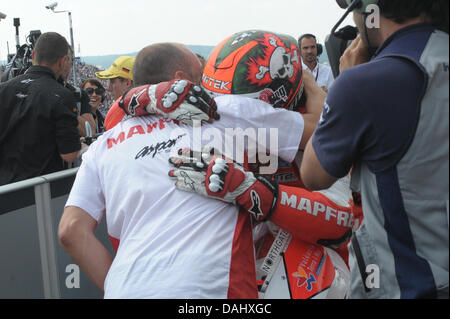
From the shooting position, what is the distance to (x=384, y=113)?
1.16m

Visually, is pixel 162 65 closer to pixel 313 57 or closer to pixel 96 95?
pixel 96 95

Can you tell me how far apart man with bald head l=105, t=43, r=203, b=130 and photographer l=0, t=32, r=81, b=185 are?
5.59 ft

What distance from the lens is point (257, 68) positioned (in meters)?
1.81

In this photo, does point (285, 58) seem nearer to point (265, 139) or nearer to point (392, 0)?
point (265, 139)

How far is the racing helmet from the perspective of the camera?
1.81 m

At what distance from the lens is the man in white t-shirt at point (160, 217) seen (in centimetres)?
149

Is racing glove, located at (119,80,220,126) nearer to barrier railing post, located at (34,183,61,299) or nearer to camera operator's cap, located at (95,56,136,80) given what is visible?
barrier railing post, located at (34,183,61,299)

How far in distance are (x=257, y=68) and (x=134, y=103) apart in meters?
0.49

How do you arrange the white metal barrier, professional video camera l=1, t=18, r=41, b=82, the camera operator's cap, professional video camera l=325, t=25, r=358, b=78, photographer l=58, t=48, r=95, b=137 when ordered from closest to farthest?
professional video camera l=325, t=25, r=358, b=78, the white metal barrier, photographer l=58, t=48, r=95, b=137, the camera operator's cap, professional video camera l=1, t=18, r=41, b=82
